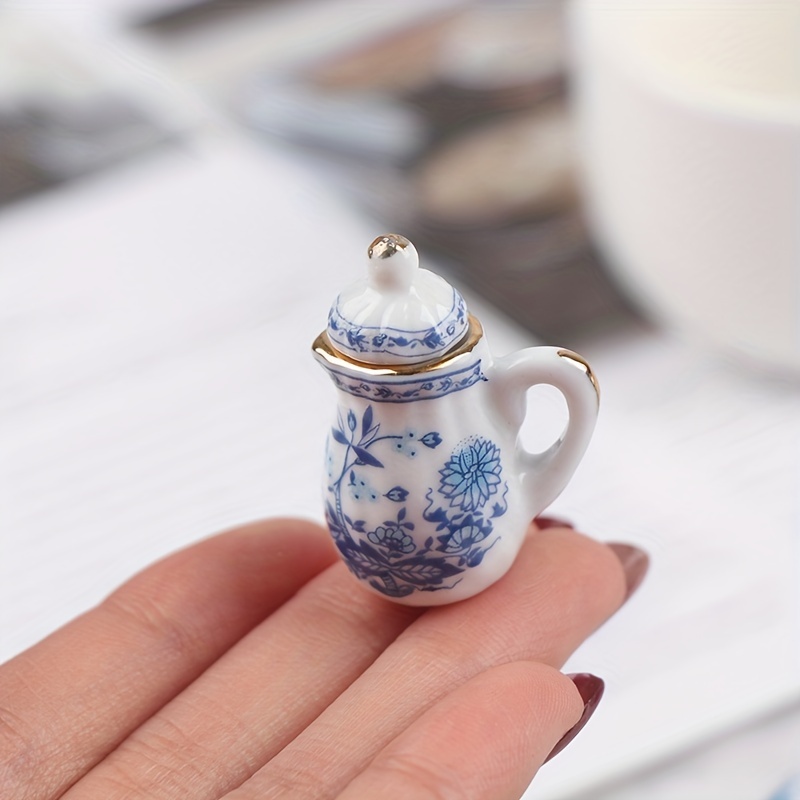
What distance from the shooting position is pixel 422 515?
65cm

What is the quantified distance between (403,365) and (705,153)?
1.47 ft

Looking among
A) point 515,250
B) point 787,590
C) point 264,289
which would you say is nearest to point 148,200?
point 264,289

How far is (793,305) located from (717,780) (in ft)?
1.39

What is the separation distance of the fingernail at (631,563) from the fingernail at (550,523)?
0.11ft

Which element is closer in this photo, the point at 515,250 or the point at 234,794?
the point at 234,794

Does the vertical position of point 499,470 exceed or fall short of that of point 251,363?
it exceeds it

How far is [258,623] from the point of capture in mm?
774

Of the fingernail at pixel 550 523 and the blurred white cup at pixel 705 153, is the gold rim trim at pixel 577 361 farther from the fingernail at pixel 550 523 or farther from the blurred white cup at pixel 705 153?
the blurred white cup at pixel 705 153

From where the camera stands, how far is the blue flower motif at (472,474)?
0.65 m

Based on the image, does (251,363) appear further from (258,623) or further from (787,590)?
(787,590)

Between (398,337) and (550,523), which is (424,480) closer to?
(398,337)

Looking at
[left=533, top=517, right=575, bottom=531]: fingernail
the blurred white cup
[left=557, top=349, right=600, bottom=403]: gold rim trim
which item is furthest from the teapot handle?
the blurred white cup

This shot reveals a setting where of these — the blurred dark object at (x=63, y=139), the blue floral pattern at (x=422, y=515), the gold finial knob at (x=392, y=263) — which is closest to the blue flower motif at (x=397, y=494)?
the blue floral pattern at (x=422, y=515)

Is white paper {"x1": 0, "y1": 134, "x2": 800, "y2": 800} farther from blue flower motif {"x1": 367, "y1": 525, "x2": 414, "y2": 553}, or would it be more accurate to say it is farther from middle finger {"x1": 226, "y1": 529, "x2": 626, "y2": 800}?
blue flower motif {"x1": 367, "y1": 525, "x2": 414, "y2": 553}
